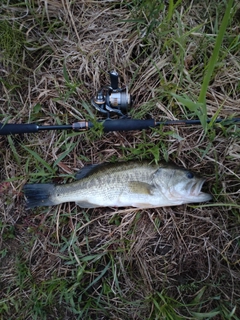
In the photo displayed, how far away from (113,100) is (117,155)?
0.54 m

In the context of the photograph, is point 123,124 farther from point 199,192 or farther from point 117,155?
point 199,192

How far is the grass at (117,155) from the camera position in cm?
274

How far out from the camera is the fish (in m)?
2.63

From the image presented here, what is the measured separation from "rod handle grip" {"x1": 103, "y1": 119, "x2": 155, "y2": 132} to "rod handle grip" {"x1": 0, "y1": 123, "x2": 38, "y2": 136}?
0.66 metres

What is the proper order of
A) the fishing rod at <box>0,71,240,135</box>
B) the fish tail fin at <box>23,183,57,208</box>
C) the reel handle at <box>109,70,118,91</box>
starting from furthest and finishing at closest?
the fish tail fin at <box>23,183,57,208</box> → the fishing rod at <box>0,71,240,135</box> → the reel handle at <box>109,70,118,91</box>

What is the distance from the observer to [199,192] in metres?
2.63

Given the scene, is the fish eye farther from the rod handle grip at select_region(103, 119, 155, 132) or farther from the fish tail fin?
the fish tail fin

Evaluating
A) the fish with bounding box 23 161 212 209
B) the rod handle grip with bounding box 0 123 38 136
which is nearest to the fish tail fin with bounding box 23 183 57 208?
the fish with bounding box 23 161 212 209

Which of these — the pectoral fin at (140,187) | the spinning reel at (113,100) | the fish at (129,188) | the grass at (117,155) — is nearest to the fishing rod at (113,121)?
the spinning reel at (113,100)

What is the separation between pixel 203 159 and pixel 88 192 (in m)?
1.11

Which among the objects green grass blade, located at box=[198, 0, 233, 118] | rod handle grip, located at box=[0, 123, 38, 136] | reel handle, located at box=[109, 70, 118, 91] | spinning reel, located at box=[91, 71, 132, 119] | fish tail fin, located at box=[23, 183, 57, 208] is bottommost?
fish tail fin, located at box=[23, 183, 57, 208]

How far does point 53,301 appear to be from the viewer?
2863 millimetres

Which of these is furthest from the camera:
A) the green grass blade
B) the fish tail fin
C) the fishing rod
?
the fish tail fin

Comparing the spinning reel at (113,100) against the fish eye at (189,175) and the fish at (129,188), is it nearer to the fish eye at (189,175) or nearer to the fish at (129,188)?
the fish at (129,188)
